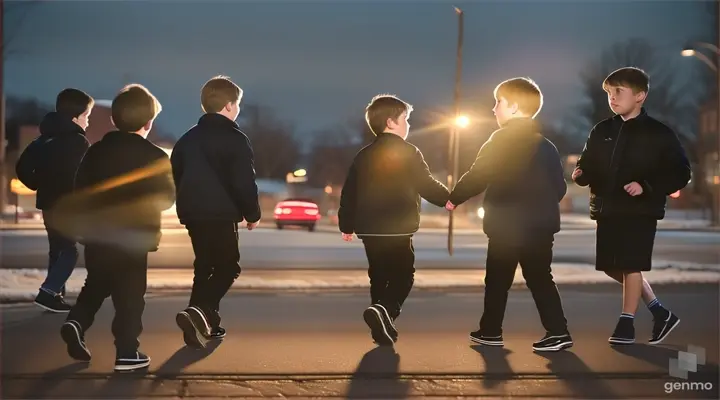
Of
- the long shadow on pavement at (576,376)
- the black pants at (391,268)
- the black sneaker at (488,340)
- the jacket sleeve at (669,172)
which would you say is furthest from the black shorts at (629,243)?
the black pants at (391,268)

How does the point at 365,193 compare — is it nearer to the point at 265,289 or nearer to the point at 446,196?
the point at 446,196

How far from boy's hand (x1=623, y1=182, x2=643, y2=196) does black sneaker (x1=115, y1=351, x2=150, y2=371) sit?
354 cm

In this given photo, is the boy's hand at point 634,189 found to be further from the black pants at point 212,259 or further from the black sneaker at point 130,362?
the black sneaker at point 130,362

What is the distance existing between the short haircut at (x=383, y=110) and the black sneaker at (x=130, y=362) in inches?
96.8

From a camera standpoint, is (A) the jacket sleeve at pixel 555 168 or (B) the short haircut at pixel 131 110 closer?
(B) the short haircut at pixel 131 110

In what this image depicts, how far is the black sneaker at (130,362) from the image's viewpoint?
5.31 m

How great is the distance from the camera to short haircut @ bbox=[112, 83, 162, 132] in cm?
558

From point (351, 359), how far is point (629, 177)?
2418 millimetres

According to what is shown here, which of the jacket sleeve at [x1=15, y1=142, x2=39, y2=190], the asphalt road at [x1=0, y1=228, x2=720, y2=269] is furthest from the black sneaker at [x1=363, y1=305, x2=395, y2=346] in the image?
the asphalt road at [x1=0, y1=228, x2=720, y2=269]

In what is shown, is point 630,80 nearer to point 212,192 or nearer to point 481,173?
point 481,173

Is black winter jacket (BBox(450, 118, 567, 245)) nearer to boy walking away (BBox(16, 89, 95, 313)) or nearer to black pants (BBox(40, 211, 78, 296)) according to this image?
boy walking away (BBox(16, 89, 95, 313))

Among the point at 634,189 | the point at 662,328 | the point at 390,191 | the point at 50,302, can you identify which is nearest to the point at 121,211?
the point at 390,191

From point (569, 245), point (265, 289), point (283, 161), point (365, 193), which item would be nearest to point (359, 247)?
point (569, 245)

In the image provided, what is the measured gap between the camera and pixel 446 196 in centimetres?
626
